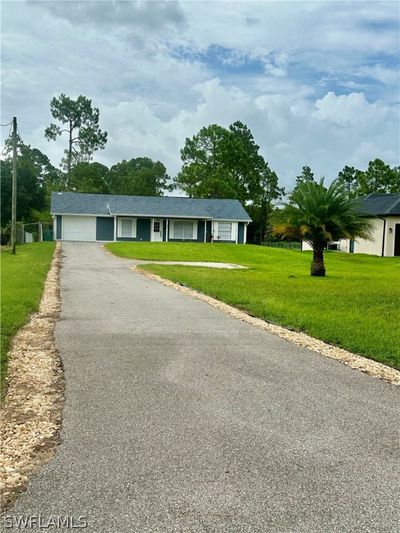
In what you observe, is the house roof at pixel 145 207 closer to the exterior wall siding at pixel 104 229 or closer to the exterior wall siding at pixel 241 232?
the exterior wall siding at pixel 104 229

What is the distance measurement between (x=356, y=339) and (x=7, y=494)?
6.08 m

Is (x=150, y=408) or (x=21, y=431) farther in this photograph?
(x=150, y=408)

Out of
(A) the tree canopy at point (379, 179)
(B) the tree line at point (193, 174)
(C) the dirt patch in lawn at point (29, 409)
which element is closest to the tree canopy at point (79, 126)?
(B) the tree line at point (193, 174)

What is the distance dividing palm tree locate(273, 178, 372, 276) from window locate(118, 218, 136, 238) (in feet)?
92.4

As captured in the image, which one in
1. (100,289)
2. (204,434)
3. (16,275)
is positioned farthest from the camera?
(16,275)

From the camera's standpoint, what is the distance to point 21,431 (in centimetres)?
437

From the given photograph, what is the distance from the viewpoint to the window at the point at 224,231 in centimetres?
5025

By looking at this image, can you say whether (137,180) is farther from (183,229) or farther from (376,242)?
(376,242)

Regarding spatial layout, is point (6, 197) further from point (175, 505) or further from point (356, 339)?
point (175, 505)

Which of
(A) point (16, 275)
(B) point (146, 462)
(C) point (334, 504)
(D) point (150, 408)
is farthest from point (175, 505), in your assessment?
(A) point (16, 275)

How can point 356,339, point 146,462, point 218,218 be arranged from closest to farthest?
point 146,462 < point 356,339 < point 218,218

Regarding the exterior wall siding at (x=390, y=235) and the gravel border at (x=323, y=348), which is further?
the exterior wall siding at (x=390, y=235)

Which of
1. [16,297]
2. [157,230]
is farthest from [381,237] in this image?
[16,297]

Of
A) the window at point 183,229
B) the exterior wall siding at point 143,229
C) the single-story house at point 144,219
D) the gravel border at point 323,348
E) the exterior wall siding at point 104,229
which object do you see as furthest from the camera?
the window at point 183,229
